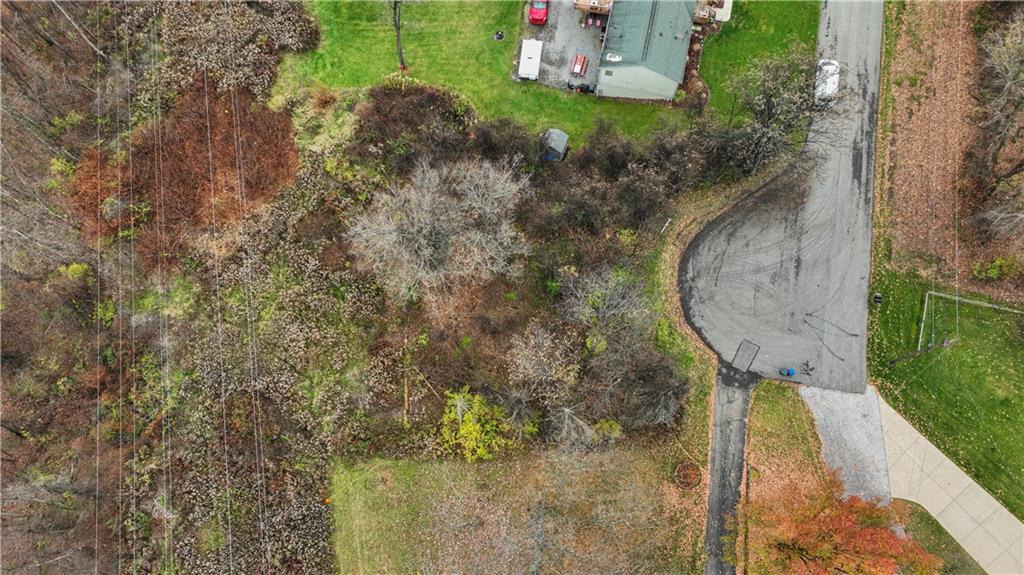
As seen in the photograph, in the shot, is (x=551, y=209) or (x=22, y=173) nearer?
(x=551, y=209)

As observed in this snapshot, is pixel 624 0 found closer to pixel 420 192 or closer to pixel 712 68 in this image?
pixel 712 68

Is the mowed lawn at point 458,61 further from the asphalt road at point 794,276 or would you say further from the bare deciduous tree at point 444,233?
the asphalt road at point 794,276

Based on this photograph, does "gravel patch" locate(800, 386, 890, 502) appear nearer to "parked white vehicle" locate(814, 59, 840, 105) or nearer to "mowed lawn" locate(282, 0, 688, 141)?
"parked white vehicle" locate(814, 59, 840, 105)

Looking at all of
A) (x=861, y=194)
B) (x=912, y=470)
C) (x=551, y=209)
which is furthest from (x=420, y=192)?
(x=912, y=470)

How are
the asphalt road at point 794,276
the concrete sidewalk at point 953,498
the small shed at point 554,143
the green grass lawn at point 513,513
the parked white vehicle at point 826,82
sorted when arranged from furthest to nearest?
the small shed at point 554,143 < the asphalt road at point 794,276 < the parked white vehicle at point 826,82 < the green grass lawn at point 513,513 < the concrete sidewalk at point 953,498

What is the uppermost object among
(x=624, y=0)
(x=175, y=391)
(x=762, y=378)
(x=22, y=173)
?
(x=624, y=0)

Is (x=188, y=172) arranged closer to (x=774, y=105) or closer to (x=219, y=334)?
(x=219, y=334)

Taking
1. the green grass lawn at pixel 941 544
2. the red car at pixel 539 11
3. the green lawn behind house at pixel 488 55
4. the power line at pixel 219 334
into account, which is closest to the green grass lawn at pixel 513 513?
the power line at pixel 219 334

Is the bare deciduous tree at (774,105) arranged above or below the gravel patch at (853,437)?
above
